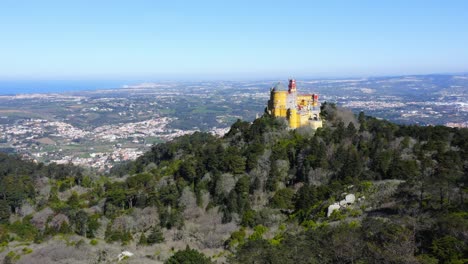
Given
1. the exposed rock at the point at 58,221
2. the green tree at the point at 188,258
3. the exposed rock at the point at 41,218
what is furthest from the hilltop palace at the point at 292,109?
the green tree at the point at 188,258

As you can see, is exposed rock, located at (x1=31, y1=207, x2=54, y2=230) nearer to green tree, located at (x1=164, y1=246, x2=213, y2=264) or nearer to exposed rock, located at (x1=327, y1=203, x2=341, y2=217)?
green tree, located at (x1=164, y1=246, x2=213, y2=264)

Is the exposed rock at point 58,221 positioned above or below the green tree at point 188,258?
below

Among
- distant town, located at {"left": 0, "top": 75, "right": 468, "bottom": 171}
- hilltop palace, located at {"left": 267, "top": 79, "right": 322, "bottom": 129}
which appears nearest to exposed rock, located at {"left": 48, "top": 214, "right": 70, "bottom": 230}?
hilltop palace, located at {"left": 267, "top": 79, "right": 322, "bottom": 129}

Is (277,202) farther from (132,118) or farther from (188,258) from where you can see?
(132,118)

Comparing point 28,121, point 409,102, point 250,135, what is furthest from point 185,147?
point 409,102

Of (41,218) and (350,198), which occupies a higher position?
(350,198)

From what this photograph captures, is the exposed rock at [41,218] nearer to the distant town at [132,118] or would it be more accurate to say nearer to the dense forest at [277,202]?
the dense forest at [277,202]

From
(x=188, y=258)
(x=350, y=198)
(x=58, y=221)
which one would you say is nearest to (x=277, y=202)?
(x=350, y=198)

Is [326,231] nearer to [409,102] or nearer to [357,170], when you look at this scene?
[357,170]
